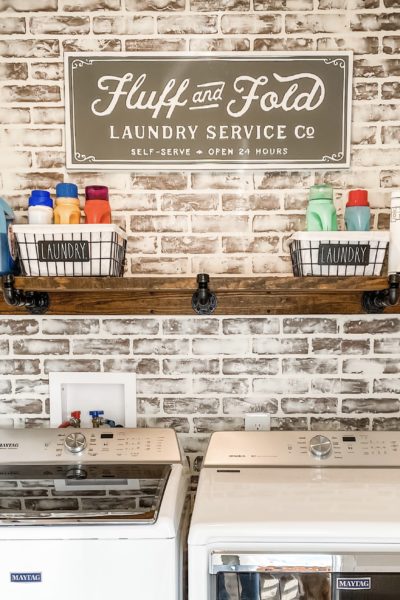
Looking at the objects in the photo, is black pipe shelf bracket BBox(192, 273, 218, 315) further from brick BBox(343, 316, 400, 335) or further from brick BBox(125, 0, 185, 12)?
brick BBox(125, 0, 185, 12)

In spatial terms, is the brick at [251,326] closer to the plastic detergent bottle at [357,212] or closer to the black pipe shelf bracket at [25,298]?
the plastic detergent bottle at [357,212]

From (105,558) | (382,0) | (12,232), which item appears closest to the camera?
(105,558)

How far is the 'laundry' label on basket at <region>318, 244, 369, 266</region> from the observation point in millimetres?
1688

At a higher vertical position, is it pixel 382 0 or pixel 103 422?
pixel 382 0


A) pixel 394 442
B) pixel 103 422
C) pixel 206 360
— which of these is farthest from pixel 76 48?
pixel 394 442

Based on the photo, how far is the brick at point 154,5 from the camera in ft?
6.46

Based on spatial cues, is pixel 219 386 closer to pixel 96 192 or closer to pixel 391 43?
pixel 96 192

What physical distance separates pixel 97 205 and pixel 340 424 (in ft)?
3.93

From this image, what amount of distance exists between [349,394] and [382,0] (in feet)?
4.70

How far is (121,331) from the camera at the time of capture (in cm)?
206

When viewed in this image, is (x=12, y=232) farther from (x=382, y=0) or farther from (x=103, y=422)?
(x=382, y=0)

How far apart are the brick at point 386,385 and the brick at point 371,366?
0.03 meters

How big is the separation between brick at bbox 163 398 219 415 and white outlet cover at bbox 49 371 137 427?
0.13 metres

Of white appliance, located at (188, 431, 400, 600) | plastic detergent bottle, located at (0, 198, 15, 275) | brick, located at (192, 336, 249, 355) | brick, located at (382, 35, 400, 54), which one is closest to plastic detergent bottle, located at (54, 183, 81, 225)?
plastic detergent bottle, located at (0, 198, 15, 275)
